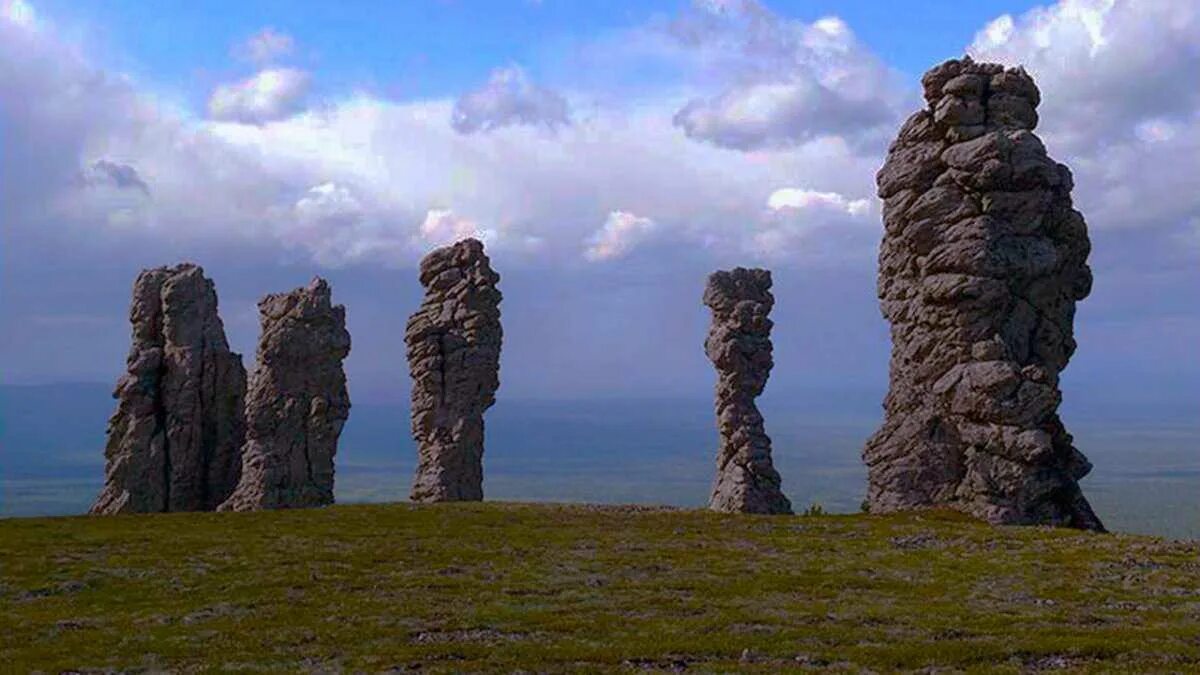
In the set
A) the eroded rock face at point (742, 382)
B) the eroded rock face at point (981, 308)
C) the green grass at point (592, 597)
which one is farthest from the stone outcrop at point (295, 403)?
the eroded rock face at point (981, 308)

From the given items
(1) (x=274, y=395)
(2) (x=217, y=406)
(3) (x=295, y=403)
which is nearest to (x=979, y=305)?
(3) (x=295, y=403)

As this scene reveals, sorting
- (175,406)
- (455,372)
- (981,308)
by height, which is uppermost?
(981,308)

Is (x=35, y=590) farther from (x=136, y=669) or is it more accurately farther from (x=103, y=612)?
(x=136, y=669)

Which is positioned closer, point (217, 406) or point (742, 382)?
point (742, 382)

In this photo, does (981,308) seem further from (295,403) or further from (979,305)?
(295,403)

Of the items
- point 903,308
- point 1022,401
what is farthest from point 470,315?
point 1022,401

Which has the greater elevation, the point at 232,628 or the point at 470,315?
the point at 470,315

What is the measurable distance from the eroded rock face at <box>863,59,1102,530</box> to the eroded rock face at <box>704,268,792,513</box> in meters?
12.2

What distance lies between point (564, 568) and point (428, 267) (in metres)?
54.3

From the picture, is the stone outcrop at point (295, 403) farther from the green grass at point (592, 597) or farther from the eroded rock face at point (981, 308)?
Result: the eroded rock face at point (981, 308)

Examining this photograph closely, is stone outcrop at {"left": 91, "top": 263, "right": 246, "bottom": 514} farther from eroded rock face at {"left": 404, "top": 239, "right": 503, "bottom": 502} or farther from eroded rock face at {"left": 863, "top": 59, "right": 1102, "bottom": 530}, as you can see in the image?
eroded rock face at {"left": 863, "top": 59, "right": 1102, "bottom": 530}

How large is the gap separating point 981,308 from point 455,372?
41.6 metres

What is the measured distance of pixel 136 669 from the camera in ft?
97.4

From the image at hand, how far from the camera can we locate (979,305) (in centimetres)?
7181
